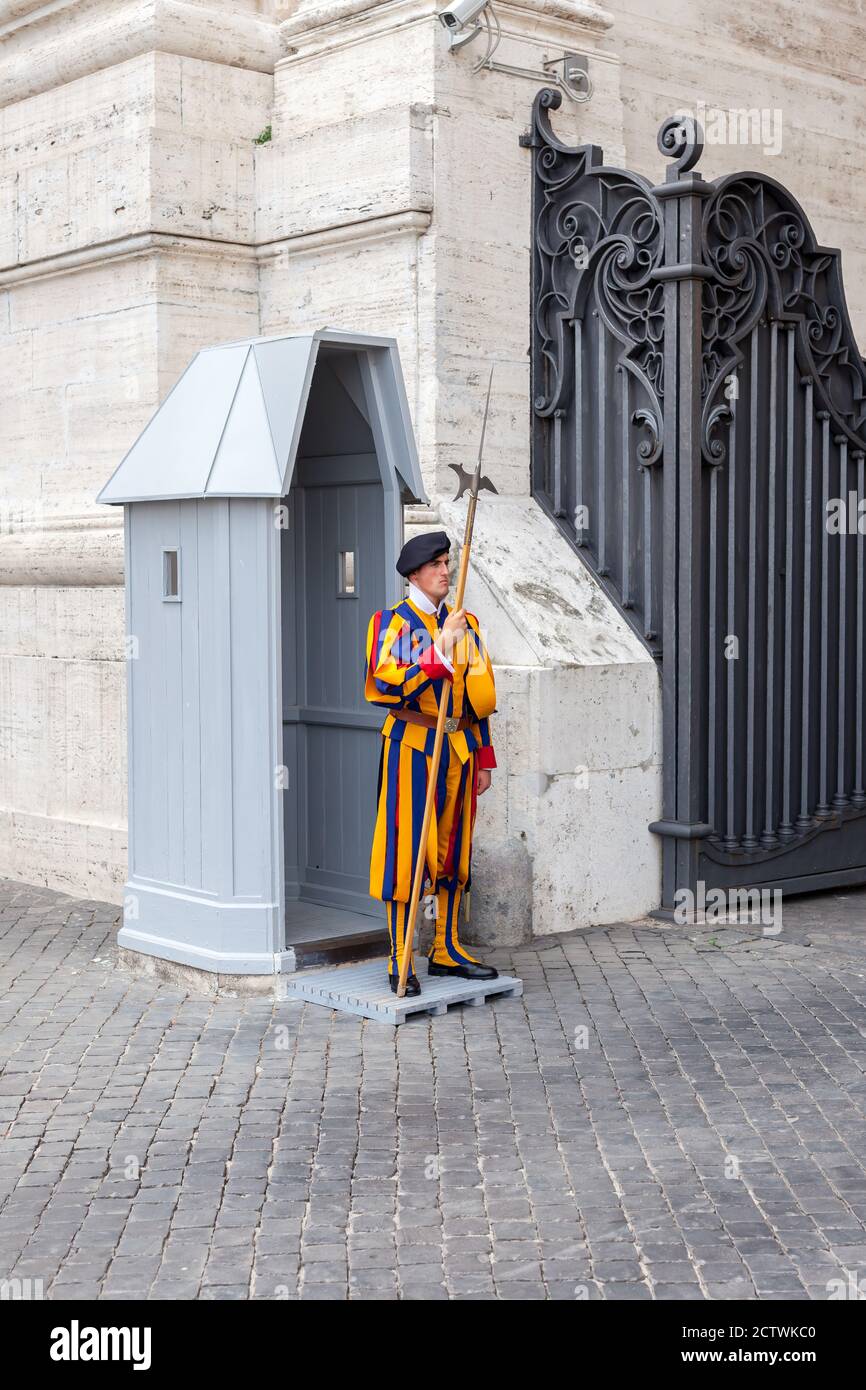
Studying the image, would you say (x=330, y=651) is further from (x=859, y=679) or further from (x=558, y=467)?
(x=859, y=679)

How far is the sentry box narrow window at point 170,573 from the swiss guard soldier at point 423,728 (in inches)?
34.8

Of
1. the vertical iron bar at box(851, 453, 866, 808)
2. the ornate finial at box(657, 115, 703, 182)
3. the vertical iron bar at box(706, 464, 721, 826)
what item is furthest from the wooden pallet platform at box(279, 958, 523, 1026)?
the ornate finial at box(657, 115, 703, 182)

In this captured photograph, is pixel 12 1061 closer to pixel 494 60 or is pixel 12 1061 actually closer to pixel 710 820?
pixel 710 820

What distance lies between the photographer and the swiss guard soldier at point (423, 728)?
622 cm

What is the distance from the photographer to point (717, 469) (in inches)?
307

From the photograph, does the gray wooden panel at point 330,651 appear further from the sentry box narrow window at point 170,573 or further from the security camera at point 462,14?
the security camera at point 462,14

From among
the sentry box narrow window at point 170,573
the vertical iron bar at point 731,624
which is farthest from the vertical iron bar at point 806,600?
the sentry box narrow window at point 170,573

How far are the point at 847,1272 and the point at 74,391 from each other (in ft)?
21.4

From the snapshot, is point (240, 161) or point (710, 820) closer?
point (710, 820)

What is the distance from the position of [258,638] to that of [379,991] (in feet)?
4.62

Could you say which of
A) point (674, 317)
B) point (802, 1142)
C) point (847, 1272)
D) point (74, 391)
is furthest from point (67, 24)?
point (847, 1272)

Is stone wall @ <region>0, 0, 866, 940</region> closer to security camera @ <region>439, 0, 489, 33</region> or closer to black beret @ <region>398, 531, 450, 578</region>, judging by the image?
security camera @ <region>439, 0, 489, 33</region>

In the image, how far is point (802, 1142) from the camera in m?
4.82

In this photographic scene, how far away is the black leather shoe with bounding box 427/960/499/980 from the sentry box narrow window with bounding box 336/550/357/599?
162cm
